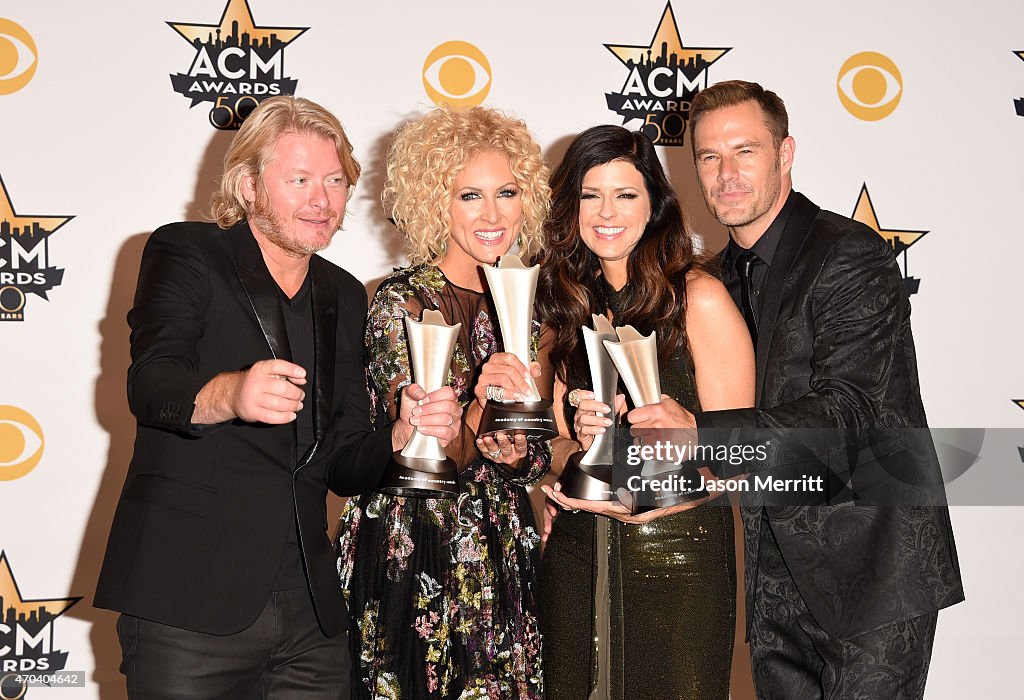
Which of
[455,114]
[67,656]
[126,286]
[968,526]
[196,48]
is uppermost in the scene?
[196,48]

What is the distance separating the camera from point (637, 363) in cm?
189

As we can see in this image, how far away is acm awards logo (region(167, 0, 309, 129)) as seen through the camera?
11.0 ft

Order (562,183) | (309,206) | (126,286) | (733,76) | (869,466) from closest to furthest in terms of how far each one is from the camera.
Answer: (309,206), (869,466), (562,183), (126,286), (733,76)

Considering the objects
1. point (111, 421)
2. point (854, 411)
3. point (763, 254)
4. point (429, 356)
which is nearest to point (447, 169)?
point (429, 356)

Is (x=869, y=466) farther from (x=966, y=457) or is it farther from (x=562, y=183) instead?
(x=966, y=457)

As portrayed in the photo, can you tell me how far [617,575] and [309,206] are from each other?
1.02m

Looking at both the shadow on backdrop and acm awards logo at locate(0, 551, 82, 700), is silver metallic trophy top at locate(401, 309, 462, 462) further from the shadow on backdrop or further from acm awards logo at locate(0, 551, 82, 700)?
acm awards logo at locate(0, 551, 82, 700)

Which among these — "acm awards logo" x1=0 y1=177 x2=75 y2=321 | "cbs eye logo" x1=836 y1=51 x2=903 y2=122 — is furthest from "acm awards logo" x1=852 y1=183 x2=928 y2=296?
"acm awards logo" x1=0 y1=177 x2=75 y2=321

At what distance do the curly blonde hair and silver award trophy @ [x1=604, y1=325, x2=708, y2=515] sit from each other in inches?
17.5

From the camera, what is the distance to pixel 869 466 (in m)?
2.12

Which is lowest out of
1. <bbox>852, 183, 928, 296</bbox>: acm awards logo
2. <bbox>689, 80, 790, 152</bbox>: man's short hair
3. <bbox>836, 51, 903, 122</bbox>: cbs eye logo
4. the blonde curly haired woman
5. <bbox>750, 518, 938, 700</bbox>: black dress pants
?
<bbox>750, 518, 938, 700</bbox>: black dress pants

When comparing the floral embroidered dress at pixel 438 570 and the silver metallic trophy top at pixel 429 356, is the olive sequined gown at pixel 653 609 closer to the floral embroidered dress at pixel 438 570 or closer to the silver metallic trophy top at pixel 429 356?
the floral embroidered dress at pixel 438 570

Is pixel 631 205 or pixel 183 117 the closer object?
pixel 631 205

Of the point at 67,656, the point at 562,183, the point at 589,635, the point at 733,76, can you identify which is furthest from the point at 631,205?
the point at 67,656
